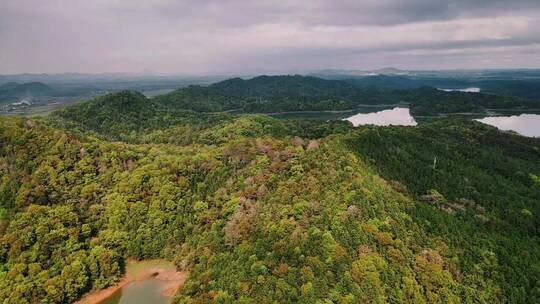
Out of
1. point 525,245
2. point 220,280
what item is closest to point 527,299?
point 525,245

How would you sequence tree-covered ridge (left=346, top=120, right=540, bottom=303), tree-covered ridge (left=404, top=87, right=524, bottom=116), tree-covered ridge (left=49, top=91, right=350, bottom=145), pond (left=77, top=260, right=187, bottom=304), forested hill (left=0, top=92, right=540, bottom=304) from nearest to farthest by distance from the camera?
forested hill (left=0, top=92, right=540, bottom=304) < tree-covered ridge (left=346, top=120, right=540, bottom=303) < pond (left=77, top=260, right=187, bottom=304) < tree-covered ridge (left=49, top=91, right=350, bottom=145) < tree-covered ridge (left=404, top=87, right=524, bottom=116)

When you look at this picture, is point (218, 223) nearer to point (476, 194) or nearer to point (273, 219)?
point (273, 219)

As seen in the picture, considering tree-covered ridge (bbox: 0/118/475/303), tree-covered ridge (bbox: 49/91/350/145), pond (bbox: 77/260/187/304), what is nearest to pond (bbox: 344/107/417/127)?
tree-covered ridge (bbox: 49/91/350/145)

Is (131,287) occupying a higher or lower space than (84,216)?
lower

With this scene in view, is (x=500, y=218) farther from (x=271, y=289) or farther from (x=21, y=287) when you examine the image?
(x=21, y=287)

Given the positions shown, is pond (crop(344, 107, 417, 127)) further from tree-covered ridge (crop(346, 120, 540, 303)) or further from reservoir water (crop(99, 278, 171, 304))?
reservoir water (crop(99, 278, 171, 304))

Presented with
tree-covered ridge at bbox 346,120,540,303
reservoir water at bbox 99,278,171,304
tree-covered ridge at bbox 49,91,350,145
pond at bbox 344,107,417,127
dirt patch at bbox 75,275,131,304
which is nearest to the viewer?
tree-covered ridge at bbox 346,120,540,303

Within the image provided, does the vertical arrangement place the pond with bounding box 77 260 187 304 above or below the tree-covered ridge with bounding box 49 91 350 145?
below
